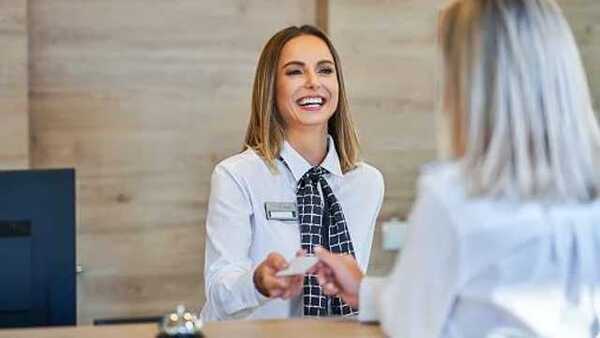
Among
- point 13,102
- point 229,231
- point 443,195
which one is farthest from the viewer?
point 13,102

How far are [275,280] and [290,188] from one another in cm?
46

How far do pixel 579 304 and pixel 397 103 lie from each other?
227cm

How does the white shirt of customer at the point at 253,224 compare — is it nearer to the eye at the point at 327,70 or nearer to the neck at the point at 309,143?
the neck at the point at 309,143

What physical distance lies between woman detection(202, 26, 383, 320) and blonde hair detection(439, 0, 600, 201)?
2.92 ft

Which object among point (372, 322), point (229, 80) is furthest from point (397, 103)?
point (372, 322)

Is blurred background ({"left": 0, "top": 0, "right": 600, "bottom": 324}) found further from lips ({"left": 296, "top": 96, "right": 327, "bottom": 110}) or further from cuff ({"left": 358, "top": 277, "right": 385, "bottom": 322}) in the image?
cuff ({"left": 358, "top": 277, "right": 385, "bottom": 322})

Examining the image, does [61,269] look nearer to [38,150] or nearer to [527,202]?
[527,202]

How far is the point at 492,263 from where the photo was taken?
61.8 inches

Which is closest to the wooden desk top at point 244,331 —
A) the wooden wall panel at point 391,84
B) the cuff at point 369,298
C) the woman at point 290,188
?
the cuff at point 369,298

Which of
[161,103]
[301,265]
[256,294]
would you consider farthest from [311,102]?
[161,103]

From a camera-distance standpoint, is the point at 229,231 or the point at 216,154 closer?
the point at 229,231

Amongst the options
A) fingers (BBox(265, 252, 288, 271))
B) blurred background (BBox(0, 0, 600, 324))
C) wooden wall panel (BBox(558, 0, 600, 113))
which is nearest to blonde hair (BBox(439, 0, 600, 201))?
fingers (BBox(265, 252, 288, 271))

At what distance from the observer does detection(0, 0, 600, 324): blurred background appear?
364cm

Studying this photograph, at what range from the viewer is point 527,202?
5.23 ft
